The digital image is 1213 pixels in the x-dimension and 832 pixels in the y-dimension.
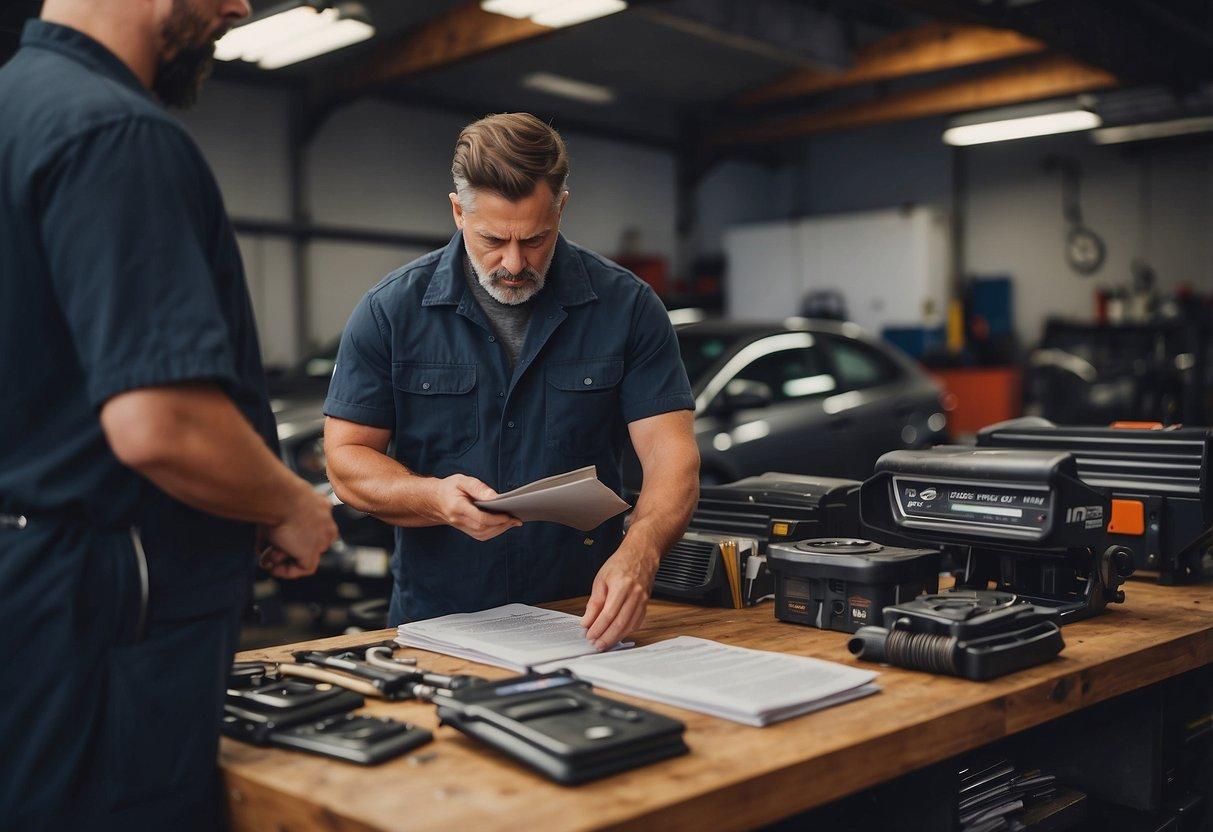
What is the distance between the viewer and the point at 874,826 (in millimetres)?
1610

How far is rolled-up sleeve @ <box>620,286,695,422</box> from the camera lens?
212 cm

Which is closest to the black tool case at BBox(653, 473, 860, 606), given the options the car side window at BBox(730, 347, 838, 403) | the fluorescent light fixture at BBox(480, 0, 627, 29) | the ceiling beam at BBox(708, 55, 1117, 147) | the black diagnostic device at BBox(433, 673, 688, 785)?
the black diagnostic device at BBox(433, 673, 688, 785)

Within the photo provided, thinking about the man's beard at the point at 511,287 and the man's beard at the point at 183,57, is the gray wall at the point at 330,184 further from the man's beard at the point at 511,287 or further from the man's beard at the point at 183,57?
the man's beard at the point at 183,57

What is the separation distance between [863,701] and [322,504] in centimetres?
73

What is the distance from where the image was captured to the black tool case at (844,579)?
5.82 ft

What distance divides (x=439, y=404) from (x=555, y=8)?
485 cm

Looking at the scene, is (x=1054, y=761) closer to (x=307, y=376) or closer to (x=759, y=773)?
(x=759, y=773)

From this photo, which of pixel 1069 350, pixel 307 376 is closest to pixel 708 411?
pixel 307 376

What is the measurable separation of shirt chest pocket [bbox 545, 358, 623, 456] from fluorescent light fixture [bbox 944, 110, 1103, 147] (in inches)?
310

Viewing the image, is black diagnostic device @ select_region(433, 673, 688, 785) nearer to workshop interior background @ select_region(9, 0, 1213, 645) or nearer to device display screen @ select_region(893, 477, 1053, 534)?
device display screen @ select_region(893, 477, 1053, 534)

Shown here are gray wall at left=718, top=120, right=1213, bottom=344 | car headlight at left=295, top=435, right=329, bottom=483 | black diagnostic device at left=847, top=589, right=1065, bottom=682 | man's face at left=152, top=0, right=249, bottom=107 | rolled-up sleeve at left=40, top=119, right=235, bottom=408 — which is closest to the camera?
rolled-up sleeve at left=40, top=119, right=235, bottom=408

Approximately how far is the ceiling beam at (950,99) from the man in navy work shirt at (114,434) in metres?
8.15

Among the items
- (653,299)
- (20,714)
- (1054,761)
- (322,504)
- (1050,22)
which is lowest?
(1054,761)

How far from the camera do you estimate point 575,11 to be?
6457mm
